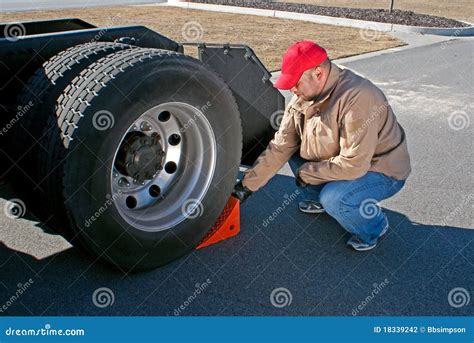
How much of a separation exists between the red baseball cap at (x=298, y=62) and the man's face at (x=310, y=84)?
44 millimetres

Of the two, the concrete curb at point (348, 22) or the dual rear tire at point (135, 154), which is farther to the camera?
the concrete curb at point (348, 22)

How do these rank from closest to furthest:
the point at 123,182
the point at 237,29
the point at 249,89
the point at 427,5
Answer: the point at 123,182 → the point at 249,89 → the point at 237,29 → the point at 427,5

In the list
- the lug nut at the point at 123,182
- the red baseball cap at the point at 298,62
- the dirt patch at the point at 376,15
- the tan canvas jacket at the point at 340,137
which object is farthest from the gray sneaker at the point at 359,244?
the dirt patch at the point at 376,15

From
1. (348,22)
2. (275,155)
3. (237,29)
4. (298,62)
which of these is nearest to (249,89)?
(275,155)

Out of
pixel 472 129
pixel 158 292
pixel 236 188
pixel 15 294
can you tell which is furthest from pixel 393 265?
pixel 472 129

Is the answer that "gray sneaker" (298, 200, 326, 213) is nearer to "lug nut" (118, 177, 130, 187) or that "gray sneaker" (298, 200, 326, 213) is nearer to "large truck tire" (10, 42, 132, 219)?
"lug nut" (118, 177, 130, 187)

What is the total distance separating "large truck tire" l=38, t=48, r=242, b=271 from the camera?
2725mm

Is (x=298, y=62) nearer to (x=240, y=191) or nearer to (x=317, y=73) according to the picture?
(x=317, y=73)

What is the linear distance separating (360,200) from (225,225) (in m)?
0.88

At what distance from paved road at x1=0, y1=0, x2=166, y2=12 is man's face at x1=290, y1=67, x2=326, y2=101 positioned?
44.3 feet

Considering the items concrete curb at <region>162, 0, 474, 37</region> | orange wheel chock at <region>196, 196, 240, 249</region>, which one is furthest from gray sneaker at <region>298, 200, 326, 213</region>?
concrete curb at <region>162, 0, 474, 37</region>

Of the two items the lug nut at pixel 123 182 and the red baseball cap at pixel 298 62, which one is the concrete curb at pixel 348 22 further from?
the lug nut at pixel 123 182

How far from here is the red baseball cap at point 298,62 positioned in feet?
10.5

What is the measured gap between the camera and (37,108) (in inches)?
114
